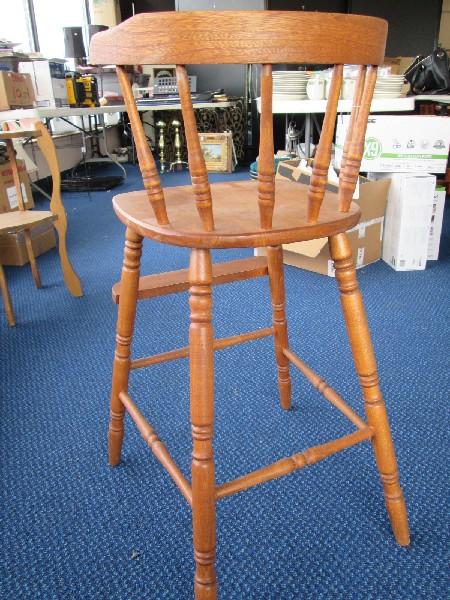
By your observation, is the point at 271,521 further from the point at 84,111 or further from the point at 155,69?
the point at 155,69

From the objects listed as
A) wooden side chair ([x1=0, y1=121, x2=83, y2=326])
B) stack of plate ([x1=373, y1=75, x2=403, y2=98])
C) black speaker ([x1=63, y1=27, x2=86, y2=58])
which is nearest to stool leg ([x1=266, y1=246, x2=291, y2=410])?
wooden side chair ([x1=0, y1=121, x2=83, y2=326])

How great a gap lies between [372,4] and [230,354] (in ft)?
17.4

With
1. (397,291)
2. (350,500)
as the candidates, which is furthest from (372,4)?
(350,500)

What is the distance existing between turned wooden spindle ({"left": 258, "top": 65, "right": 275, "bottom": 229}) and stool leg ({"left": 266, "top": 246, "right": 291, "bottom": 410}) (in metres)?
0.41

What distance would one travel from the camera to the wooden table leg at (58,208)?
74.2 inches

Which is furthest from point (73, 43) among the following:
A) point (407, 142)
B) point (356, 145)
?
point (356, 145)

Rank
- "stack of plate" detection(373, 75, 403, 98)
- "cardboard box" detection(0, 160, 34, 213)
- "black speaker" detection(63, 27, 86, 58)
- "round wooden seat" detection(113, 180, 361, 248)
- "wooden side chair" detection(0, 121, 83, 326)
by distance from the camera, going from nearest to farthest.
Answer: "round wooden seat" detection(113, 180, 361, 248) → "wooden side chair" detection(0, 121, 83, 326) → "stack of plate" detection(373, 75, 403, 98) → "cardboard box" detection(0, 160, 34, 213) → "black speaker" detection(63, 27, 86, 58)

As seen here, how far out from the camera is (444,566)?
0.89 metres

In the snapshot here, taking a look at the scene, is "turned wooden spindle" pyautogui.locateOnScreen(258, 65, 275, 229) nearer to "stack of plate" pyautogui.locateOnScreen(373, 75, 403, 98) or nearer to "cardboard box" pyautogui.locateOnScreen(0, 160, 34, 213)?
"stack of plate" pyautogui.locateOnScreen(373, 75, 403, 98)

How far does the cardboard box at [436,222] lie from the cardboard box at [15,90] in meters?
2.54

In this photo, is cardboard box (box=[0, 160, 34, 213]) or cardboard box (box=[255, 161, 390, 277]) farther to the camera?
cardboard box (box=[0, 160, 34, 213])

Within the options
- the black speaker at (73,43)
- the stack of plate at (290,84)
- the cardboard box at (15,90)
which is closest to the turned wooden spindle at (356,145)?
the stack of plate at (290,84)

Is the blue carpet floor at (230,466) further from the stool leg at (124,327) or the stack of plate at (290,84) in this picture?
the stack of plate at (290,84)

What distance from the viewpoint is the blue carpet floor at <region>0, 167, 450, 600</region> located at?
2.90ft
